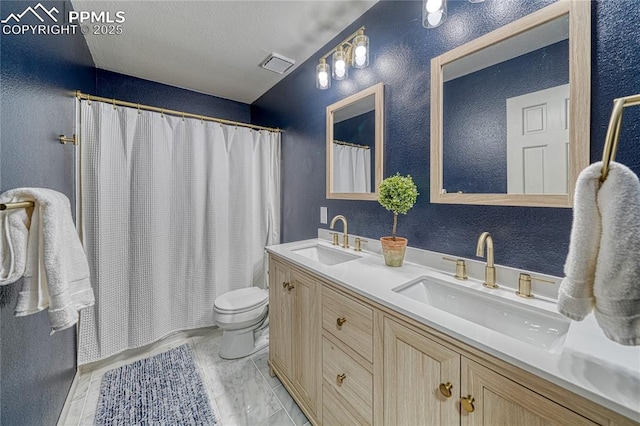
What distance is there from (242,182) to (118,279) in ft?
3.99

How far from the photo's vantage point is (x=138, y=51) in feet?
6.28

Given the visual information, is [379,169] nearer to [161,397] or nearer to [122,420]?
[161,397]

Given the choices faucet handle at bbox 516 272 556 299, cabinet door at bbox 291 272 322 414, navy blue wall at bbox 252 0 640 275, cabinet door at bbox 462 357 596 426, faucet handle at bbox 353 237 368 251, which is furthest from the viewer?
faucet handle at bbox 353 237 368 251

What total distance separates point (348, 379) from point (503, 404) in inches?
23.8

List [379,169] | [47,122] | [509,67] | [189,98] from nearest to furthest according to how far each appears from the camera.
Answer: [509,67], [47,122], [379,169], [189,98]

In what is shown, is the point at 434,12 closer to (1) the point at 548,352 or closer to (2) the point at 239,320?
(1) the point at 548,352

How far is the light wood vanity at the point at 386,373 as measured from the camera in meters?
0.56

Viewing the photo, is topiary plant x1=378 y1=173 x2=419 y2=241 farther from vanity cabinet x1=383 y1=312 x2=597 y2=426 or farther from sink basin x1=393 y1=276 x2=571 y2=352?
vanity cabinet x1=383 y1=312 x2=597 y2=426

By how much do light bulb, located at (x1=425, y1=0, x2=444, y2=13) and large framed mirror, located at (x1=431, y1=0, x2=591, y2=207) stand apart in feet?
0.62

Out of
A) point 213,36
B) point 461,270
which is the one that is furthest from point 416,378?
point 213,36

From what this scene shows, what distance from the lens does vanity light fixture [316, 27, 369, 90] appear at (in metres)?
→ 1.44

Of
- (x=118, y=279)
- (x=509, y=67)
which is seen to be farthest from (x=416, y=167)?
(x=118, y=279)

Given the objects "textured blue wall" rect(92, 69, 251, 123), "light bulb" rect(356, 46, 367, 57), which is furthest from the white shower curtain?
"textured blue wall" rect(92, 69, 251, 123)

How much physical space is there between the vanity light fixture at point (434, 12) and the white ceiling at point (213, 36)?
53 cm
